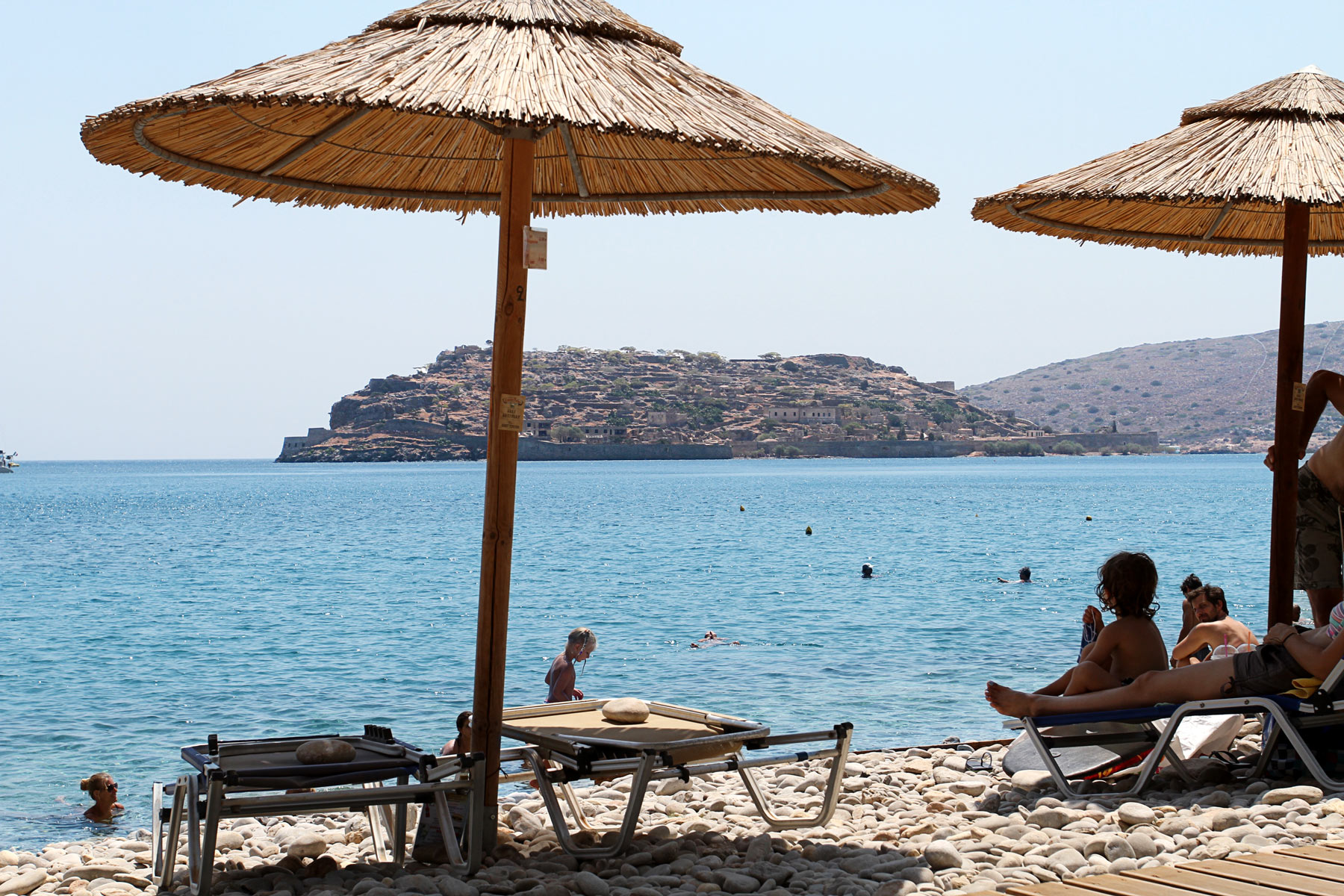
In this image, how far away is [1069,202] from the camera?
6.24 meters

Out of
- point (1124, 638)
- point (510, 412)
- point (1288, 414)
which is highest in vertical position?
point (1288, 414)

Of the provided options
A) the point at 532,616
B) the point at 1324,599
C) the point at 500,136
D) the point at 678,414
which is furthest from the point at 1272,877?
the point at 678,414

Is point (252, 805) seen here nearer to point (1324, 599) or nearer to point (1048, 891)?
point (1048, 891)

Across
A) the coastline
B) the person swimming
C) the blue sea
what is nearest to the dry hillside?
the coastline

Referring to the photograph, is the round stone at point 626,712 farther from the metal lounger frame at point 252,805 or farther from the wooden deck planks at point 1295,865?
the wooden deck planks at point 1295,865

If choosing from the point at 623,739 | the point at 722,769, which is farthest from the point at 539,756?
the point at 722,769

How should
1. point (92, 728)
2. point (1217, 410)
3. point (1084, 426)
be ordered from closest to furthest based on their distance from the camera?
point (92, 728), point (1217, 410), point (1084, 426)

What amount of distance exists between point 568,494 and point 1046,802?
81972 millimetres

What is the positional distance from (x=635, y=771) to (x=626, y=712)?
66cm

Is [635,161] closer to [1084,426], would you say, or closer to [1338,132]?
[1338,132]

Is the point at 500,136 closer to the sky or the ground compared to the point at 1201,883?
closer to the sky

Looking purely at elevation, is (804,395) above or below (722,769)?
above

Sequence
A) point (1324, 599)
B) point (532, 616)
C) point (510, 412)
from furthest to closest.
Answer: point (532, 616) < point (1324, 599) < point (510, 412)

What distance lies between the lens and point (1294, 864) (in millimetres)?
3137
